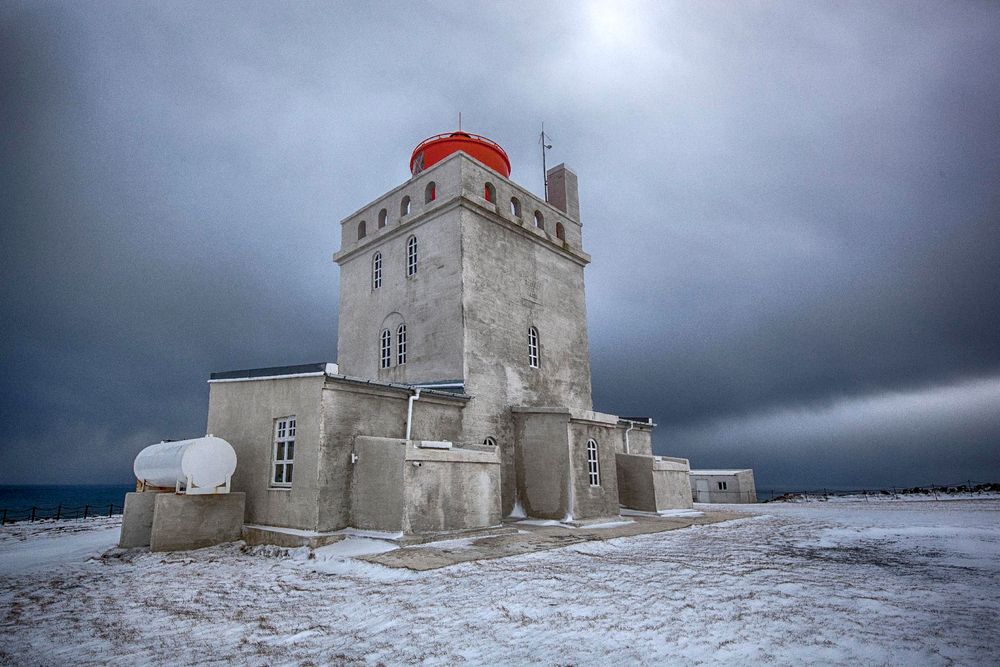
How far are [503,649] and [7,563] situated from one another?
1353cm

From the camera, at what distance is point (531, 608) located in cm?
688

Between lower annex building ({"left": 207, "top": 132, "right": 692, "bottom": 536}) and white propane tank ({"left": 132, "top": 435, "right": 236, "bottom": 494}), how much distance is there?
868mm

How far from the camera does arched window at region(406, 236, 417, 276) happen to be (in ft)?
68.0

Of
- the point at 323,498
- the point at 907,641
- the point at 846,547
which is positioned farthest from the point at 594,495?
the point at 907,641

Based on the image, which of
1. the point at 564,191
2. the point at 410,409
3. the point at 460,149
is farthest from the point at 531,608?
the point at 564,191

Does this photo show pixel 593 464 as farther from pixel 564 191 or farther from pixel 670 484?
pixel 564 191

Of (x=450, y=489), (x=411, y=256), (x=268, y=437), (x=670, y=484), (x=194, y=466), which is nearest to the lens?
(x=194, y=466)

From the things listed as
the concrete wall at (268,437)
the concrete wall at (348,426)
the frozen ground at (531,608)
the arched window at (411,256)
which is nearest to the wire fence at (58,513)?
the concrete wall at (268,437)

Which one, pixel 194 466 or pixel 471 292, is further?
pixel 471 292

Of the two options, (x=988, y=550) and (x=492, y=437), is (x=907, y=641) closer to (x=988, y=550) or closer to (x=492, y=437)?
(x=988, y=550)

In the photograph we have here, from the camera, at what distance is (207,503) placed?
13.5 m

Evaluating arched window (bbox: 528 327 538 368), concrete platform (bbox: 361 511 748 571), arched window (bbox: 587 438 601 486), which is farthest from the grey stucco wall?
arched window (bbox: 528 327 538 368)

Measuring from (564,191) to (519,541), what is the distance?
57.8 feet

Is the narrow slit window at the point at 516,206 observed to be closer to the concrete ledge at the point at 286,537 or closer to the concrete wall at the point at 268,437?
the concrete wall at the point at 268,437
